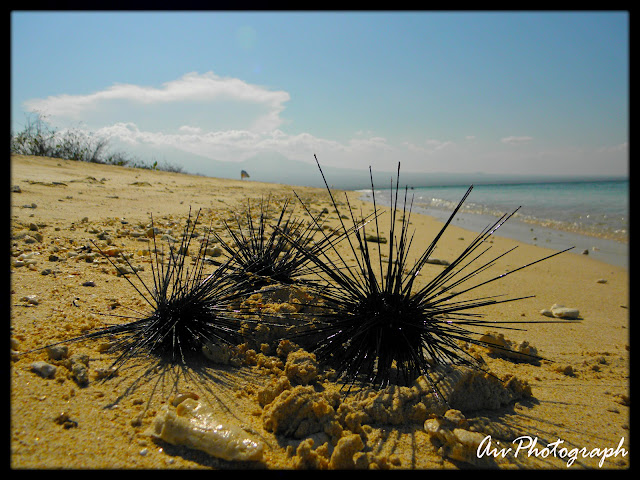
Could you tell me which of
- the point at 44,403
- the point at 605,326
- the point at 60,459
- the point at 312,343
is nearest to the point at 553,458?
the point at 312,343

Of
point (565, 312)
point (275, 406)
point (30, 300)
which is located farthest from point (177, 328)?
point (565, 312)

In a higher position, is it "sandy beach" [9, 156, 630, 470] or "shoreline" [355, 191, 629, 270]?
"shoreline" [355, 191, 629, 270]

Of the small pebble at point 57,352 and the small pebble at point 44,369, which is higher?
the small pebble at point 57,352

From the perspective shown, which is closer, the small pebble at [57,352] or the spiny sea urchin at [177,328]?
the small pebble at [57,352]

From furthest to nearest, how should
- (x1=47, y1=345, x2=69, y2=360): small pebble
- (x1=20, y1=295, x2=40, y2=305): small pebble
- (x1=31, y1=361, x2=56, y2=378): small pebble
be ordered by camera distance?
1. (x1=20, y1=295, x2=40, y2=305): small pebble
2. (x1=47, y1=345, x2=69, y2=360): small pebble
3. (x1=31, y1=361, x2=56, y2=378): small pebble

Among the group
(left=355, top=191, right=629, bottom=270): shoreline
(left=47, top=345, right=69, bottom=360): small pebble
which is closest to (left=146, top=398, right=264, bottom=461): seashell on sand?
(left=47, top=345, right=69, bottom=360): small pebble

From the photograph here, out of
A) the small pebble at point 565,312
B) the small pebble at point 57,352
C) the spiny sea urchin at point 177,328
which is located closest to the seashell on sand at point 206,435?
the spiny sea urchin at point 177,328

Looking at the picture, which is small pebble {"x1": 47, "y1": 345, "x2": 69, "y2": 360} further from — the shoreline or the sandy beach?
the shoreline

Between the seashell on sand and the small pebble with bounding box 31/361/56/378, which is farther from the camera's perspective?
the small pebble with bounding box 31/361/56/378

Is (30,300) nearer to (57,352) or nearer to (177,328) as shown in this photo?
(57,352)

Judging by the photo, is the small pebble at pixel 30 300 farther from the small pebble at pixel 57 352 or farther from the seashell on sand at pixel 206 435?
the seashell on sand at pixel 206 435

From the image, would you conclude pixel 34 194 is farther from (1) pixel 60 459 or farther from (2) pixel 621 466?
(2) pixel 621 466

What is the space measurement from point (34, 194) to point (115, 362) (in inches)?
290

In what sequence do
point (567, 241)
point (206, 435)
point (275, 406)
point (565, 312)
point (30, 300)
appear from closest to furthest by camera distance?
1. point (206, 435)
2. point (275, 406)
3. point (30, 300)
4. point (565, 312)
5. point (567, 241)
